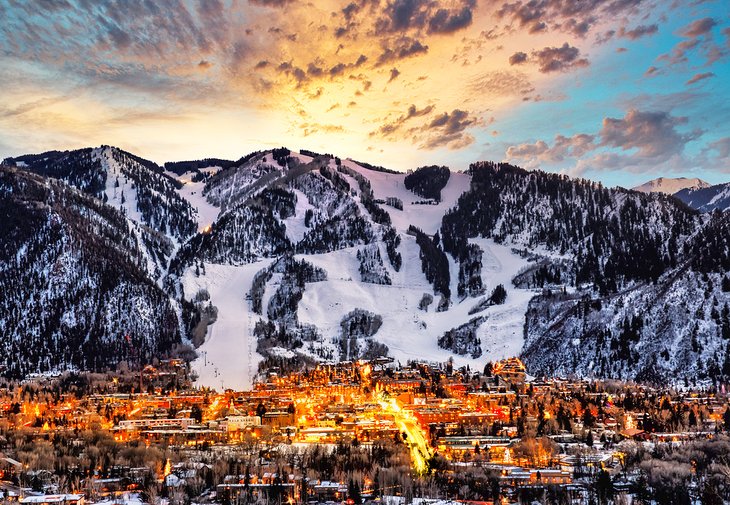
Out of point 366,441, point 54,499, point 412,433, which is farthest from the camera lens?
point 412,433

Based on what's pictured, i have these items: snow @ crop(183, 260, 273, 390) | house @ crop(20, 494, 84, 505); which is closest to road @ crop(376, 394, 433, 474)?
house @ crop(20, 494, 84, 505)

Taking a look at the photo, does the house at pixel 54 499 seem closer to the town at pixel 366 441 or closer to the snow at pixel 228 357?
the town at pixel 366 441

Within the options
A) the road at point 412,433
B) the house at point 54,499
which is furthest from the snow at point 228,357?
the house at point 54,499

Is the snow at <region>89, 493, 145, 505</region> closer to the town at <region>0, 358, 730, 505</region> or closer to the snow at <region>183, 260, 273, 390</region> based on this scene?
the town at <region>0, 358, 730, 505</region>

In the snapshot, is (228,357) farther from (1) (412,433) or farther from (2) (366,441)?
(2) (366,441)

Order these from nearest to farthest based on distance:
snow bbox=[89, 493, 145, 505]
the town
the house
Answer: the house < snow bbox=[89, 493, 145, 505] < the town

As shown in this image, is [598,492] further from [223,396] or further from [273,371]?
[273,371]

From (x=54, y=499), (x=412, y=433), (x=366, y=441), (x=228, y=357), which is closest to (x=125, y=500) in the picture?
(x=54, y=499)

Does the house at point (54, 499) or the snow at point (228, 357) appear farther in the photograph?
the snow at point (228, 357)

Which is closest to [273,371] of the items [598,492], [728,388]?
[728,388]
